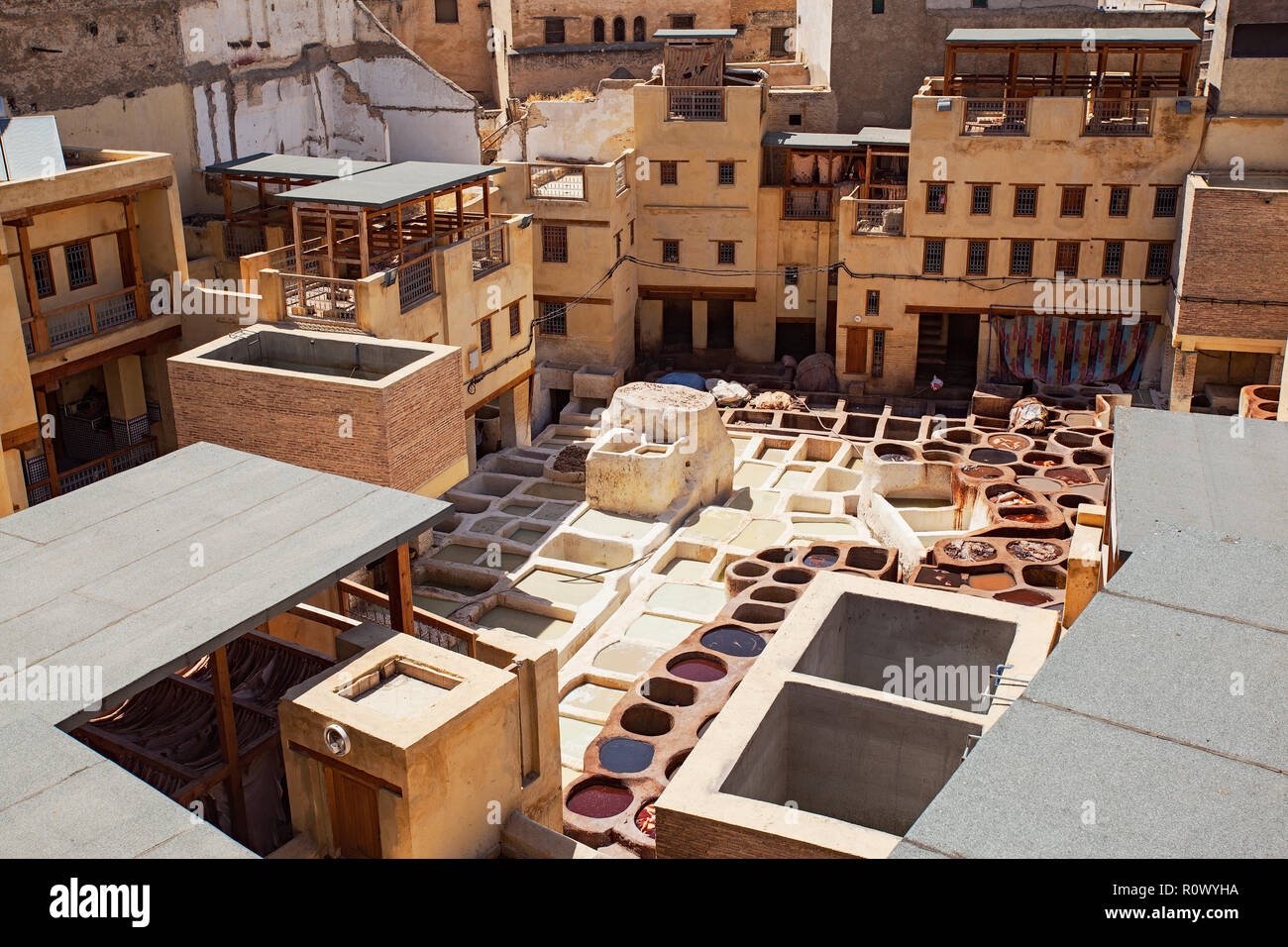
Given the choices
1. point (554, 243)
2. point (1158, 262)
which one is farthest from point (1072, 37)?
point (554, 243)

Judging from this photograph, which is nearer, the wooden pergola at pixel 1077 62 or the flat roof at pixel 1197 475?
the flat roof at pixel 1197 475

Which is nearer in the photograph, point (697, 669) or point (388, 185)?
point (697, 669)

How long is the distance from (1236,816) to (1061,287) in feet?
112

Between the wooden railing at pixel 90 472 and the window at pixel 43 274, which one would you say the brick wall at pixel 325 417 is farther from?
the window at pixel 43 274

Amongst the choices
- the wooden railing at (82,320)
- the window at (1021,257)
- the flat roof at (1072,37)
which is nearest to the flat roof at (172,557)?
the wooden railing at (82,320)

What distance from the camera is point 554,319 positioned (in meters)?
42.6

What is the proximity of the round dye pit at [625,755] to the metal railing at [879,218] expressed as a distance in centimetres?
2362

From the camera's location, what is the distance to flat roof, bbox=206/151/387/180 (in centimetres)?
3158

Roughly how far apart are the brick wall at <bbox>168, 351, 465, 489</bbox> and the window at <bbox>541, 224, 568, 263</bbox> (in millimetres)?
15995

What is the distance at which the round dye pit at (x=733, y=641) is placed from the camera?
24.9 m

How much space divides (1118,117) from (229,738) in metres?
34.7

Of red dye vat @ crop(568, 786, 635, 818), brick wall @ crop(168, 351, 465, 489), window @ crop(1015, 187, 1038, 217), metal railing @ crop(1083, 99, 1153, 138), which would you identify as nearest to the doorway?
window @ crop(1015, 187, 1038, 217)

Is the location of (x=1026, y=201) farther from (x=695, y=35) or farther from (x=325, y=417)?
(x=325, y=417)
